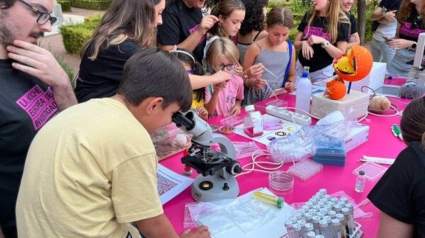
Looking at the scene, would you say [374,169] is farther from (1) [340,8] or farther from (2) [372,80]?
(1) [340,8]

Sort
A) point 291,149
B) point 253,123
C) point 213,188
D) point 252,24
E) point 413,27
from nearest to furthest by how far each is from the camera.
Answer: point 213,188 → point 291,149 → point 253,123 → point 252,24 → point 413,27

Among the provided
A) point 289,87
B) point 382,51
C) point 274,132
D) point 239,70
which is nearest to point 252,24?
point 239,70

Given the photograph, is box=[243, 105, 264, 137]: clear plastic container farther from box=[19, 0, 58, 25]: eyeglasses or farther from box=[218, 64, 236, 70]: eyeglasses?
box=[19, 0, 58, 25]: eyeglasses

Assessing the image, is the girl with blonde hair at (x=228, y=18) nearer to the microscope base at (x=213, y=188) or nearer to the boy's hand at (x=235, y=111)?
the boy's hand at (x=235, y=111)

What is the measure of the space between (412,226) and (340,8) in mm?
2463

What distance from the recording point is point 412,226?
1088 mm

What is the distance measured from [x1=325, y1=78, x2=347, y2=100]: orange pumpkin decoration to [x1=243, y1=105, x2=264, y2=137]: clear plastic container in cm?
50

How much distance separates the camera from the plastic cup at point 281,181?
1574 millimetres

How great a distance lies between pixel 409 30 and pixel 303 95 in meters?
1.92

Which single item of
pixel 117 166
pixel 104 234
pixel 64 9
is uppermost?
pixel 117 166

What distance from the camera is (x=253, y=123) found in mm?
2062

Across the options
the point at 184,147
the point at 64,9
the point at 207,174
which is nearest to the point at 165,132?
the point at 184,147

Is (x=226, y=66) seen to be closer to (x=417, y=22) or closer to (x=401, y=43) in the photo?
(x=401, y=43)

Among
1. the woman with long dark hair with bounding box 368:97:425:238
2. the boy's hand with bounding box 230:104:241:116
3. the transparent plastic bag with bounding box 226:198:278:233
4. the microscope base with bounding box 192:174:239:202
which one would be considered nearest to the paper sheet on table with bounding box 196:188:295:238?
the transparent plastic bag with bounding box 226:198:278:233
